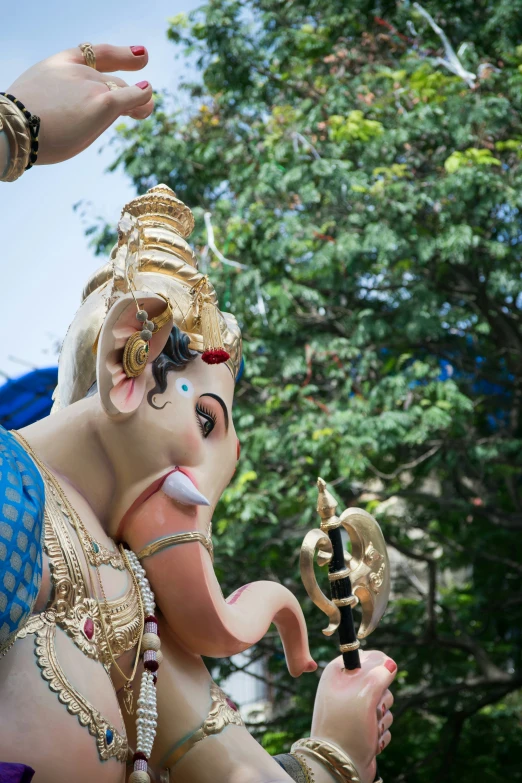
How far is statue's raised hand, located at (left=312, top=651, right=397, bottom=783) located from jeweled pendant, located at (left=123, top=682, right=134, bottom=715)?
0.56 metres

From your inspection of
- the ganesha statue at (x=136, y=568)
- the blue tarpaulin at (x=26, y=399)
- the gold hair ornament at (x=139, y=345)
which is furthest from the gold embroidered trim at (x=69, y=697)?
the blue tarpaulin at (x=26, y=399)

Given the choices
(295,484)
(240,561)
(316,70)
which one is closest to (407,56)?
(316,70)

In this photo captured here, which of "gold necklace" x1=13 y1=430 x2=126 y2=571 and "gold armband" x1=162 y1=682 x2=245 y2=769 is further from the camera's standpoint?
"gold armband" x1=162 y1=682 x2=245 y2=769

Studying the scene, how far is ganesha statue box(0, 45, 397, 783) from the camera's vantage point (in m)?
1.62

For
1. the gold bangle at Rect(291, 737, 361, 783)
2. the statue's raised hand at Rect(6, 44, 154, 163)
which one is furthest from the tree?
the statue's raised hand at Rect(6, 44, 154, 163)

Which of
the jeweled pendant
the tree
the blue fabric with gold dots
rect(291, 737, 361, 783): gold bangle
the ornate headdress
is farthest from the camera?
the tree

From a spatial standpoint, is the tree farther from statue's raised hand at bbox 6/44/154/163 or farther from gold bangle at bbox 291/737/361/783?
statue's raised hand at bbox 6/44/154/163

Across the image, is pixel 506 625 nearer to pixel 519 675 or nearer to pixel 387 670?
pixel 519 675

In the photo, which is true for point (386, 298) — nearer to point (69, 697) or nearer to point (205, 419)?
point (205, 419)

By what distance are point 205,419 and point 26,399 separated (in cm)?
145

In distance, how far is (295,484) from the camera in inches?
225

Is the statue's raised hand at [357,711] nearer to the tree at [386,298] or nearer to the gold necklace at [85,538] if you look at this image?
the gold necklace at [85,538]

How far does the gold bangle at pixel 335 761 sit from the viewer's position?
2.22 meters

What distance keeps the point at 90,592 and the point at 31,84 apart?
94cm
